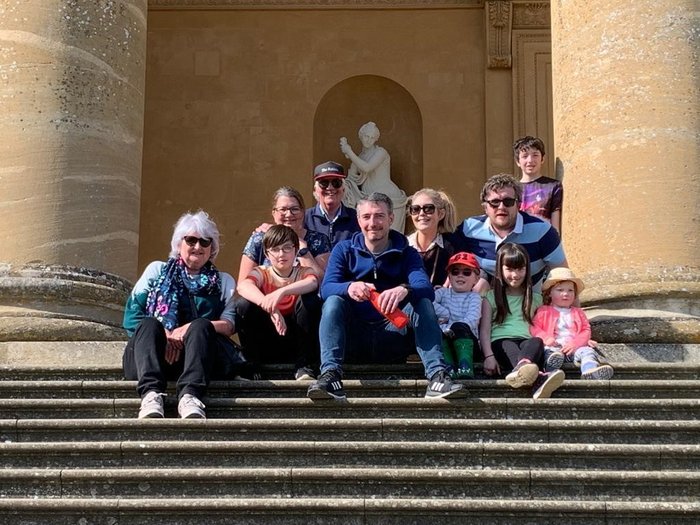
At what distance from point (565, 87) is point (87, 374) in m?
4.01

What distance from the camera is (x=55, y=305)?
320 inches

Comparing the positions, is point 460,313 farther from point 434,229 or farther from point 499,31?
point 499,31

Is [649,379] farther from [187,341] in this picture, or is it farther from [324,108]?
[324,108]

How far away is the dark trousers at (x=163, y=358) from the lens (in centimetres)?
657

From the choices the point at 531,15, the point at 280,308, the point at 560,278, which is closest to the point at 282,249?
the point at 280,308

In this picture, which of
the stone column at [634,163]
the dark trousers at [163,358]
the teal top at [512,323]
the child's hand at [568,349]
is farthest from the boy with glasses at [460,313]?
the dark trousers at [163,358]

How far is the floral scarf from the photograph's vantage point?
706 cm

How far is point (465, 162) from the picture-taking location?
45.5 ft

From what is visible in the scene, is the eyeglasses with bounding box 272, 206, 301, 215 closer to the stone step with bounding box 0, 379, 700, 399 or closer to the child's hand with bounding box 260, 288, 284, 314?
the child's hand with bounding box 260, 288, 284, 314

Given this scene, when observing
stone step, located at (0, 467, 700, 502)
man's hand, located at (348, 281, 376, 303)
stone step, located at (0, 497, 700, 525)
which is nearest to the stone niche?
man's hand, located at (348, 281, 376, 303)

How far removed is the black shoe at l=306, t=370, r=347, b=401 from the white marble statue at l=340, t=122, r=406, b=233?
6.90 metres

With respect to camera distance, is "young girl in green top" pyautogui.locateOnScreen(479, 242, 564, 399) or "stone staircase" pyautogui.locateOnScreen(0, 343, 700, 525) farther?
"young girl in green top" pyautogui.locateOnScreen(479, 242, 564, 399)

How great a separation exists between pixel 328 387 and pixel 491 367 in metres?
1.07

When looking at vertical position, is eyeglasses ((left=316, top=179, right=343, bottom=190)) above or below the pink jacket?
above
